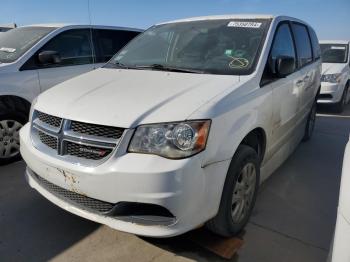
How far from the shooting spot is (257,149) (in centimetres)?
304

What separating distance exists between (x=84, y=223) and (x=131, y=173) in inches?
44.2

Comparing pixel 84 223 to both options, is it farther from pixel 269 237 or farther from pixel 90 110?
pixel 269 237

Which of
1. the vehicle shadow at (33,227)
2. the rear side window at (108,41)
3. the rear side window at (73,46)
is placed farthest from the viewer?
the rear side window at (108,41)

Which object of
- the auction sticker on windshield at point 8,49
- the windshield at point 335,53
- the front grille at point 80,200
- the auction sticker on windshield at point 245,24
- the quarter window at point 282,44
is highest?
the auction sticker on windshield at point 245,24

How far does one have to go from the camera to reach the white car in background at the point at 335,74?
784 centimetres

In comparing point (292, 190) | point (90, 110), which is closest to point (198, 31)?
point (90, 110)

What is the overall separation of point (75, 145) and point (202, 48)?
1.54m

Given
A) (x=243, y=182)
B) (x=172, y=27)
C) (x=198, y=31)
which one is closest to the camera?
(x=243, y=182)

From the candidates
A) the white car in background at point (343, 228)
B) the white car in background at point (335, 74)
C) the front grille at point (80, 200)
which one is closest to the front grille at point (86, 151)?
the front grille at point (80, 200)

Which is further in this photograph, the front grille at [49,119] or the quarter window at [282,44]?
the quarter window at [282,44]

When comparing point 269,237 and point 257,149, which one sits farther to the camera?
point 257,149

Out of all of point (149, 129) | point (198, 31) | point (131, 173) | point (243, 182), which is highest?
point (198, 31)

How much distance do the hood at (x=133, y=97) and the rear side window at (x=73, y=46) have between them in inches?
70.2

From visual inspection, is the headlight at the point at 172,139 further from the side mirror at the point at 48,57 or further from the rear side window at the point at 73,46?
the rear side window at the point at 73,46
